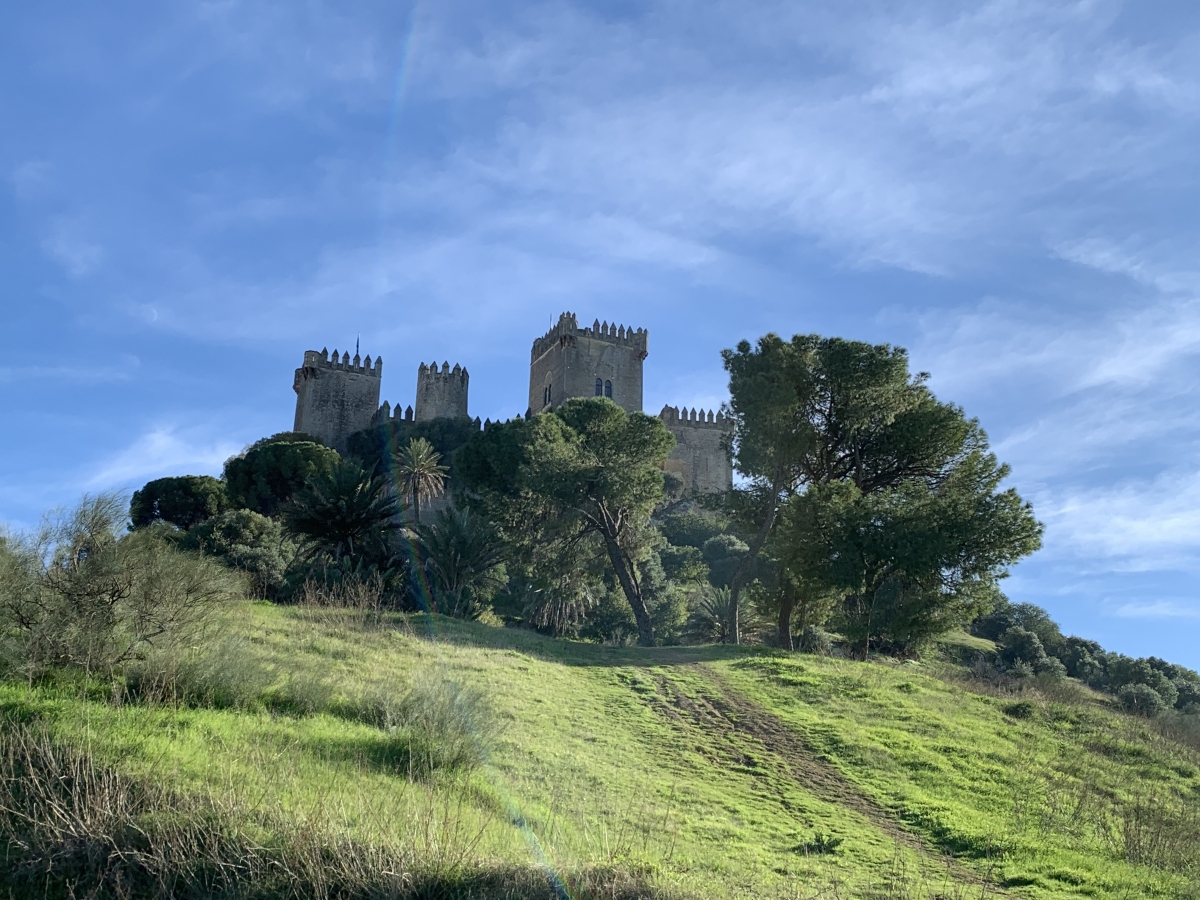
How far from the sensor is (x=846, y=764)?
1133 cm

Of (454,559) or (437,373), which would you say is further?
(437,373)

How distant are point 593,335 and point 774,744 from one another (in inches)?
2153

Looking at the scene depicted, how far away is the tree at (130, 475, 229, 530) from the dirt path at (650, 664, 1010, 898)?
3263 cm

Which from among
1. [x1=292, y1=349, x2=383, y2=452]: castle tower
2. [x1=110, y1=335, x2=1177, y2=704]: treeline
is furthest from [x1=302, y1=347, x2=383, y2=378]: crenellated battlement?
[x1=110, y1=335, x2=1177, y2=704]: treeline

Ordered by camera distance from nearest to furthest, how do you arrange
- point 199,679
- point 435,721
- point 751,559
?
point 435,721
point 199,679
point 751,559

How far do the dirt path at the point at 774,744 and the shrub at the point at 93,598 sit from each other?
6507 millimetres

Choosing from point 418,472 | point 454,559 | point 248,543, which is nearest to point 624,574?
point 454,559

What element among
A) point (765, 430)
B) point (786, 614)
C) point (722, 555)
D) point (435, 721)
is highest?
point (765, 430)

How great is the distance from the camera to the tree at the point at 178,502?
4300 cm

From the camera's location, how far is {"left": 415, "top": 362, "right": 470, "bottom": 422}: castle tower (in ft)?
208

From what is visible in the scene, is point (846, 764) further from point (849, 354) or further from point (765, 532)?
point (849, 354)

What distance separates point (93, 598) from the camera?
10.1 m

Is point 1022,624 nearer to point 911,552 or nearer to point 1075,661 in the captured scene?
point 1075,661

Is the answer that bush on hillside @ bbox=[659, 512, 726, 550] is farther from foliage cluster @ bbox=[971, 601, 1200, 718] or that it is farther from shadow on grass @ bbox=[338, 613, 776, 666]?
shadow on grass @ bbox=[338, 613, 776, 666]
